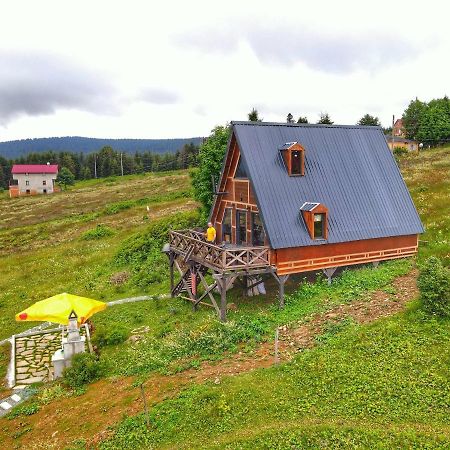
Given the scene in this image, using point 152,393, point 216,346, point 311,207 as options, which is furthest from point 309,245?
point 152,393

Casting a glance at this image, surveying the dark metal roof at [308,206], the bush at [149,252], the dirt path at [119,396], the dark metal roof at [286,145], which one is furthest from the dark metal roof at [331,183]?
the bush at [149,252]

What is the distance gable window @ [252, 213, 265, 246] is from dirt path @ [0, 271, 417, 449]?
18.3 feet

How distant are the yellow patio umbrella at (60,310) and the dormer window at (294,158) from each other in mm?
11549

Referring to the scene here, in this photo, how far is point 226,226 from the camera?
26266mm

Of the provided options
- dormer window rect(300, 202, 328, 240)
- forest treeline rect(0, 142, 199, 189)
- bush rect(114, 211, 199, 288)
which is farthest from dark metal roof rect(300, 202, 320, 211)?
forest treeline rect(0, 142, 199, 189)

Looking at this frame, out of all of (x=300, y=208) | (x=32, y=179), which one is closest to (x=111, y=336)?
(x=300, y=208)

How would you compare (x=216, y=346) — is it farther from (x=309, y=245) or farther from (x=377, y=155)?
(x=377, y=155)

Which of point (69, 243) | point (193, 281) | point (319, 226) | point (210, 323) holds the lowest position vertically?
point (210, 323)

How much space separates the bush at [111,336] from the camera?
21.2m

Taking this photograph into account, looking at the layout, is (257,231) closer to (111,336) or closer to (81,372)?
(111,336)

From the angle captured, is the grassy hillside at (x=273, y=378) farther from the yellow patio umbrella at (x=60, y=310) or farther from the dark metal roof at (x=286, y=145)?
the dark metal roof at (x=286, y=145)

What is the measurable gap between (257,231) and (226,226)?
338 centimetres

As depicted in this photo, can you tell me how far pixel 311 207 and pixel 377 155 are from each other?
23.1ft

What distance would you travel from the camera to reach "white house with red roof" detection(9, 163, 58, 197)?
107000mm
